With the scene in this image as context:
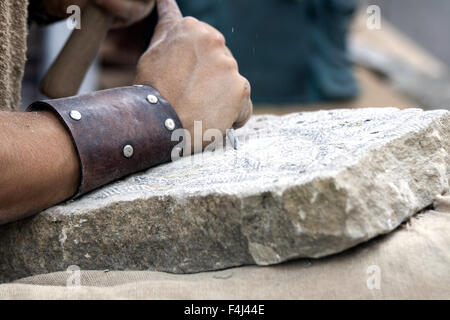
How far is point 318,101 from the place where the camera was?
4816 mm

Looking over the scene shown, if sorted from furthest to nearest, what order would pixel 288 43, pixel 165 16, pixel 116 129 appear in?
pixel 288 43 < pixel 165 16 < pixel 116 129

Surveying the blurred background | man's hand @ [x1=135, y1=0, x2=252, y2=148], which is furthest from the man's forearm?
the blurred background

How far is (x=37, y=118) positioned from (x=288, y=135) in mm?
517

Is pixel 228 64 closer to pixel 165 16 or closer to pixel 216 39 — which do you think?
pixel 216 39

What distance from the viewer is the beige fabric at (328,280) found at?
0.85 m

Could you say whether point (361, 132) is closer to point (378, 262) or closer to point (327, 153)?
point (327, 153)

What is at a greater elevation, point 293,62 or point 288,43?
point 288,43

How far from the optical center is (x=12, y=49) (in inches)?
50.4

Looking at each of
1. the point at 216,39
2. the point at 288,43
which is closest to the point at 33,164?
the point at 216,39

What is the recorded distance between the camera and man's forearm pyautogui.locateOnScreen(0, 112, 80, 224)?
3.18 feet

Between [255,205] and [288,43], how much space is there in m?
3.74

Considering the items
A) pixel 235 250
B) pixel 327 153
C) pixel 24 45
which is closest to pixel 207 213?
pixel 235 250

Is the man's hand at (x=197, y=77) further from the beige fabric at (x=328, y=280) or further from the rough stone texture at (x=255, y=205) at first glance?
the beige fabric at (x=328, y=280)

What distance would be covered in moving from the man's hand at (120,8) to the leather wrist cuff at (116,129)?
0.34m
